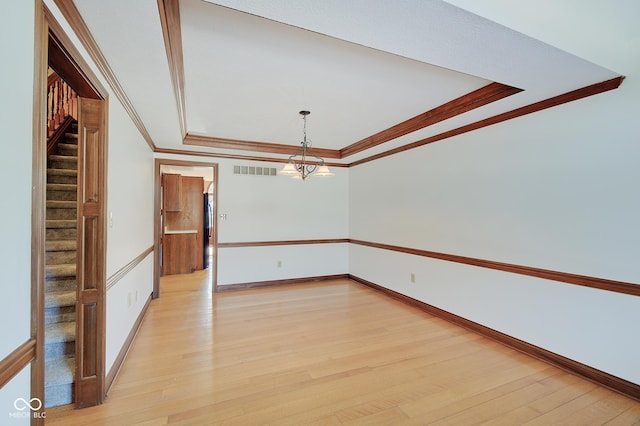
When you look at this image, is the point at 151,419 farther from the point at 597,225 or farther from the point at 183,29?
the point at 597,225

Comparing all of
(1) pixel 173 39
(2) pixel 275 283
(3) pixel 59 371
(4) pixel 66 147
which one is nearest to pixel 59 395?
(3) pixel 59 371

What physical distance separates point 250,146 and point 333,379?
11.6 ft

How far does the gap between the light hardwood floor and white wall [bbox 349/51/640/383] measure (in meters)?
0.35

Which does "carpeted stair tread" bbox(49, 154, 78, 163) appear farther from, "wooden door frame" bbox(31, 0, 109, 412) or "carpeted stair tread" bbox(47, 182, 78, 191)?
"wooden door frame" bbox(31, 0, 109, 412)

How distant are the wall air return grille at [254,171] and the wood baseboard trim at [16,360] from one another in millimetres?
4064

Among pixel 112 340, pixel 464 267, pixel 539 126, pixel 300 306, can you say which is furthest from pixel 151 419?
pixel 539 126

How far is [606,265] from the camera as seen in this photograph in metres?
2.23

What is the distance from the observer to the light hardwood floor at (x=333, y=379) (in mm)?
1892

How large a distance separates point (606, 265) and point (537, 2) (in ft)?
6.53

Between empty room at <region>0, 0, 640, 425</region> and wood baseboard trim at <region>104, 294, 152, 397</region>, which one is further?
wood baseboard trim at <region>104, 294, 152, 397</region>

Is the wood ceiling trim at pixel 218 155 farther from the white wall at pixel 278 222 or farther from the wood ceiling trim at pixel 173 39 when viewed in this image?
the wood ceiling trim at pixel 173 39

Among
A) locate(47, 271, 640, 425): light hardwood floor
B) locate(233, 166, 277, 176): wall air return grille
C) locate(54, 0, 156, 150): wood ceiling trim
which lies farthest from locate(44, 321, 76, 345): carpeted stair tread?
locate(233, 166, 277, 176): wall air return grille

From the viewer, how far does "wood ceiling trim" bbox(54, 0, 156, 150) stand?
4.53 ft

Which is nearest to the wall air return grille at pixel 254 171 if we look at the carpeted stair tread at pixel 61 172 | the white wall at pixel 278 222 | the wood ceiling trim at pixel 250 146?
the white wall at pixel 278 222
